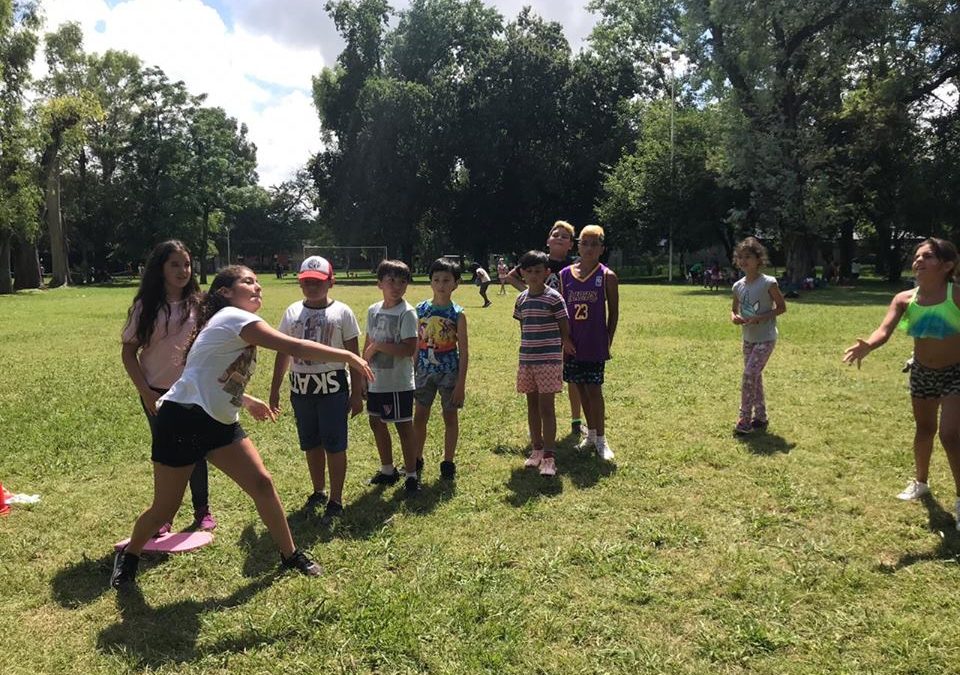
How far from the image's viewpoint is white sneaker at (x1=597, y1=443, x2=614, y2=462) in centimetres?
603

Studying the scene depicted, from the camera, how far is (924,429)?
15.9 feet

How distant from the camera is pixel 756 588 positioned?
12.3ft

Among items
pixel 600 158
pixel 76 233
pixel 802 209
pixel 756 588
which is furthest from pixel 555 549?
pixel 76 233

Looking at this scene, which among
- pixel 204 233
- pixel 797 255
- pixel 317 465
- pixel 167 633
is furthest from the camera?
pixel 204 233

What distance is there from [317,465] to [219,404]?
5.00ft

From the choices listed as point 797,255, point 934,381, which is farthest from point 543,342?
point 797,255

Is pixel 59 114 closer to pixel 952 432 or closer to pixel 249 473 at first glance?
pixel 249 473

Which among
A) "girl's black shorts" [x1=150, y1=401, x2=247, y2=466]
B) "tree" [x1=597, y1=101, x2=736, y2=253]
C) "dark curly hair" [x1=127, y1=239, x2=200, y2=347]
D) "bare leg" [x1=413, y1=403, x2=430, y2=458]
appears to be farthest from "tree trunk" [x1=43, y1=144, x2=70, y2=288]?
"girl's black shorts" [x1=150, y1=401, x2=247, y2=466]

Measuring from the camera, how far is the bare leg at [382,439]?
5316 mm

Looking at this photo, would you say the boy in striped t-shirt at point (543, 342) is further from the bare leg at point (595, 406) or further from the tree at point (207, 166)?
the tree at point (207, 166)

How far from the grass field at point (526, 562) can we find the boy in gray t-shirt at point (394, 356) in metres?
0.56

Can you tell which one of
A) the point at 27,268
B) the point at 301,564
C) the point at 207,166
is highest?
the point at 207,166

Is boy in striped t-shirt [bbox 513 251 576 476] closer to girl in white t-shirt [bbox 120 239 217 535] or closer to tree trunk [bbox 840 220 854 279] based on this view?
girl in white t-shirt [bbox 120 239 217 535]

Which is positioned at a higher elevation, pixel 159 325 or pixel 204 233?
pixel 204 233
